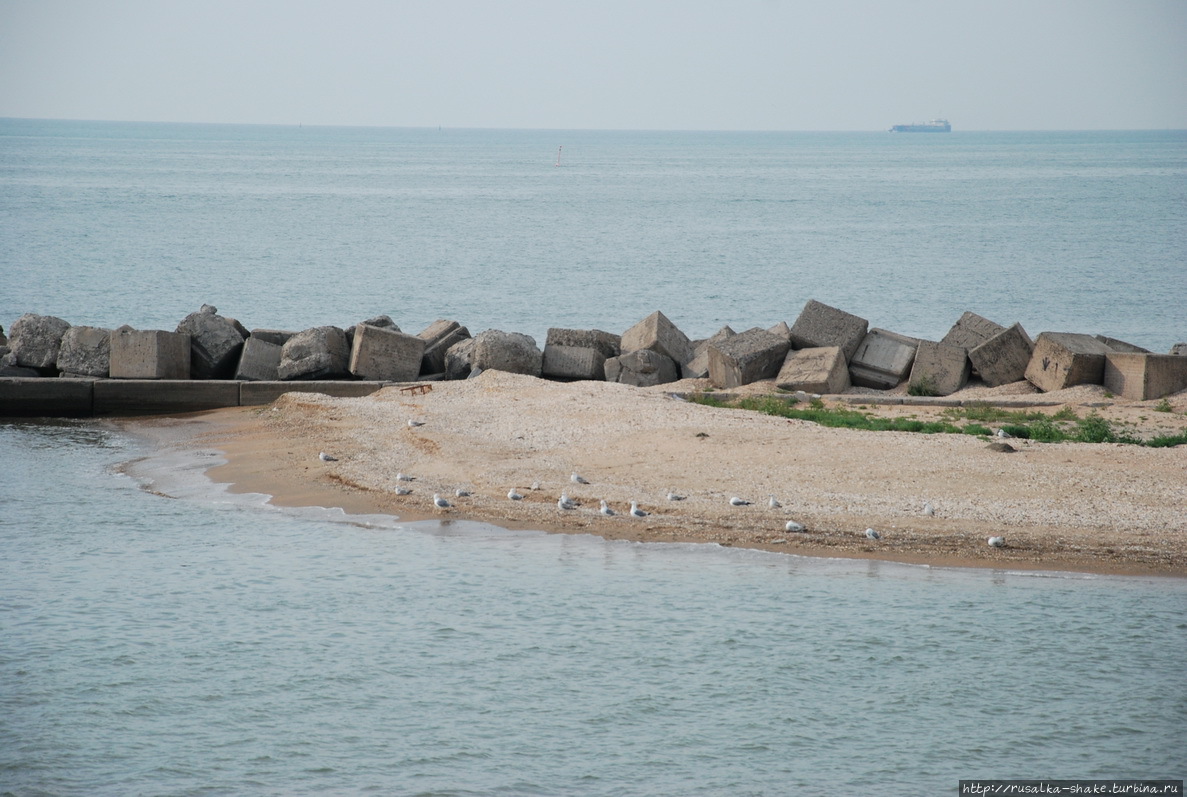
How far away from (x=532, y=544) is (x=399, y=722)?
9.92 feet

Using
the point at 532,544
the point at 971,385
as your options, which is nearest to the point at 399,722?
the point at 532,544

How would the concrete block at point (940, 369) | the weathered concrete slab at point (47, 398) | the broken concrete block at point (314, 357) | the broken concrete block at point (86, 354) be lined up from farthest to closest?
the broken concrete block at point (86, 354), the broken concrete block at point (314, 357), the weathered concrete slab at point (47, 398), the concrete block at point (940, 369)

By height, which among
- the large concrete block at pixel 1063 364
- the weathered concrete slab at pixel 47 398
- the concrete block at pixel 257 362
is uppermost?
the large concrete block at pixel 1063 364

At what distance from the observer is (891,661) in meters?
7.53

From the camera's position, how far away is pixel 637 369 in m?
15.6

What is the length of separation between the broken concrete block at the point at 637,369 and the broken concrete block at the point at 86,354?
21.7 ft

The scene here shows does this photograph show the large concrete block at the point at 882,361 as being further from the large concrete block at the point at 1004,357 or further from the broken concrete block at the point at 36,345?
the broken concrete block at the point at 36,345

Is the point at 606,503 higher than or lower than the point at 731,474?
lower

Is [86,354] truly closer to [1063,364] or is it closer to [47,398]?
[47,398]

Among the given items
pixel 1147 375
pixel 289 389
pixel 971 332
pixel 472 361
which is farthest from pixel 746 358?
pixel 289 389

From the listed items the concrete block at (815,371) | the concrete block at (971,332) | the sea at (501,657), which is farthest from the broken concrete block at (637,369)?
the sea at (501,657)

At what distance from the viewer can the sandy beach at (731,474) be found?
9.48 m

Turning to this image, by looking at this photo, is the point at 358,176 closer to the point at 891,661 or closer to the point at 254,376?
the point at 254,376

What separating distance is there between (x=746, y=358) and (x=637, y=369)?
4.90 ft
